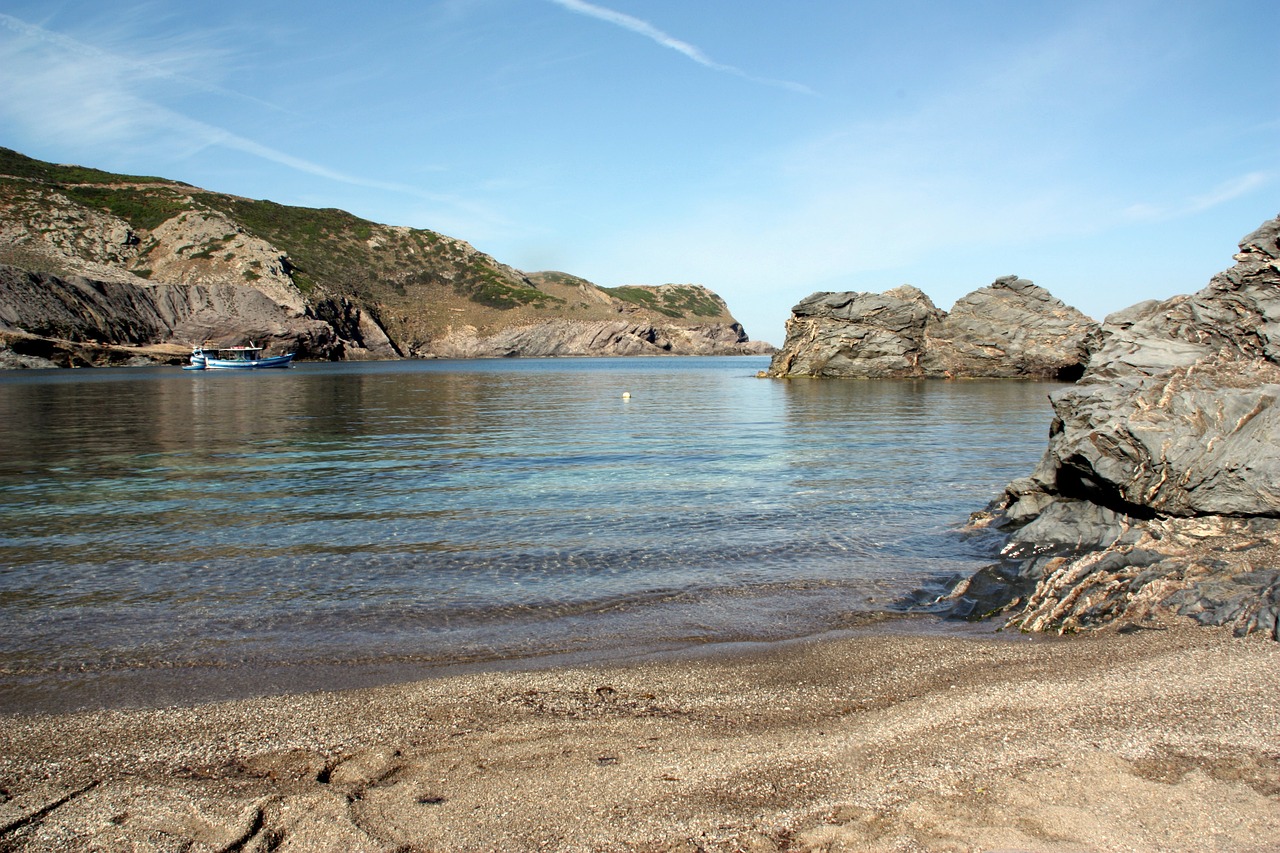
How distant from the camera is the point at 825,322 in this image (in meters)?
64.4

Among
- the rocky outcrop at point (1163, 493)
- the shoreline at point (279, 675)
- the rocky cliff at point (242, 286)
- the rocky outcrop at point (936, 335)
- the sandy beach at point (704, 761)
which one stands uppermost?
the rocky cliff at point (242, 286)

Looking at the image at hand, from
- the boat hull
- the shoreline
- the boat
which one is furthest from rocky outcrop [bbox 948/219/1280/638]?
the boat

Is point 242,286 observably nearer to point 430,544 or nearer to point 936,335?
point 936,335

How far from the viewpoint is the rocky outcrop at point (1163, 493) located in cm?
736

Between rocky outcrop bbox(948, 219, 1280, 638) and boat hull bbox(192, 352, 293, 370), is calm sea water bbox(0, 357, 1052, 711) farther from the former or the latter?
boat hull bbox(192, 352, 293, 370)

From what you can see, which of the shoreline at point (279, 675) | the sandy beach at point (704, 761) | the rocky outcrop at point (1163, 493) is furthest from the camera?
the rocky outcrop at point (1163, 493)

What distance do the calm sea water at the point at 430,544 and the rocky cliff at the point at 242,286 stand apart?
79111mm

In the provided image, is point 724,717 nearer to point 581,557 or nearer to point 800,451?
point 581,557

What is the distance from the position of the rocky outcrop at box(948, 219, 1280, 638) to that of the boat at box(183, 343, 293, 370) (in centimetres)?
8571

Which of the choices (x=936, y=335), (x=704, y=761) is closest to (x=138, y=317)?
(x=936, y=335)

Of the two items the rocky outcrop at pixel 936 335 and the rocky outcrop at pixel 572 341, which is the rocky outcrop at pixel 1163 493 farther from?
the rocky outcrop at pixel 572 341

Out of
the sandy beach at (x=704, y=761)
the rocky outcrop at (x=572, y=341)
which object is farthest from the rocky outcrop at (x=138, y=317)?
the sandy beach at (x=704, y=761)

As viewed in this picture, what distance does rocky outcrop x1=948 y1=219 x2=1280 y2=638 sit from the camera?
7355 mm

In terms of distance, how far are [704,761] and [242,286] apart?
115 metres
